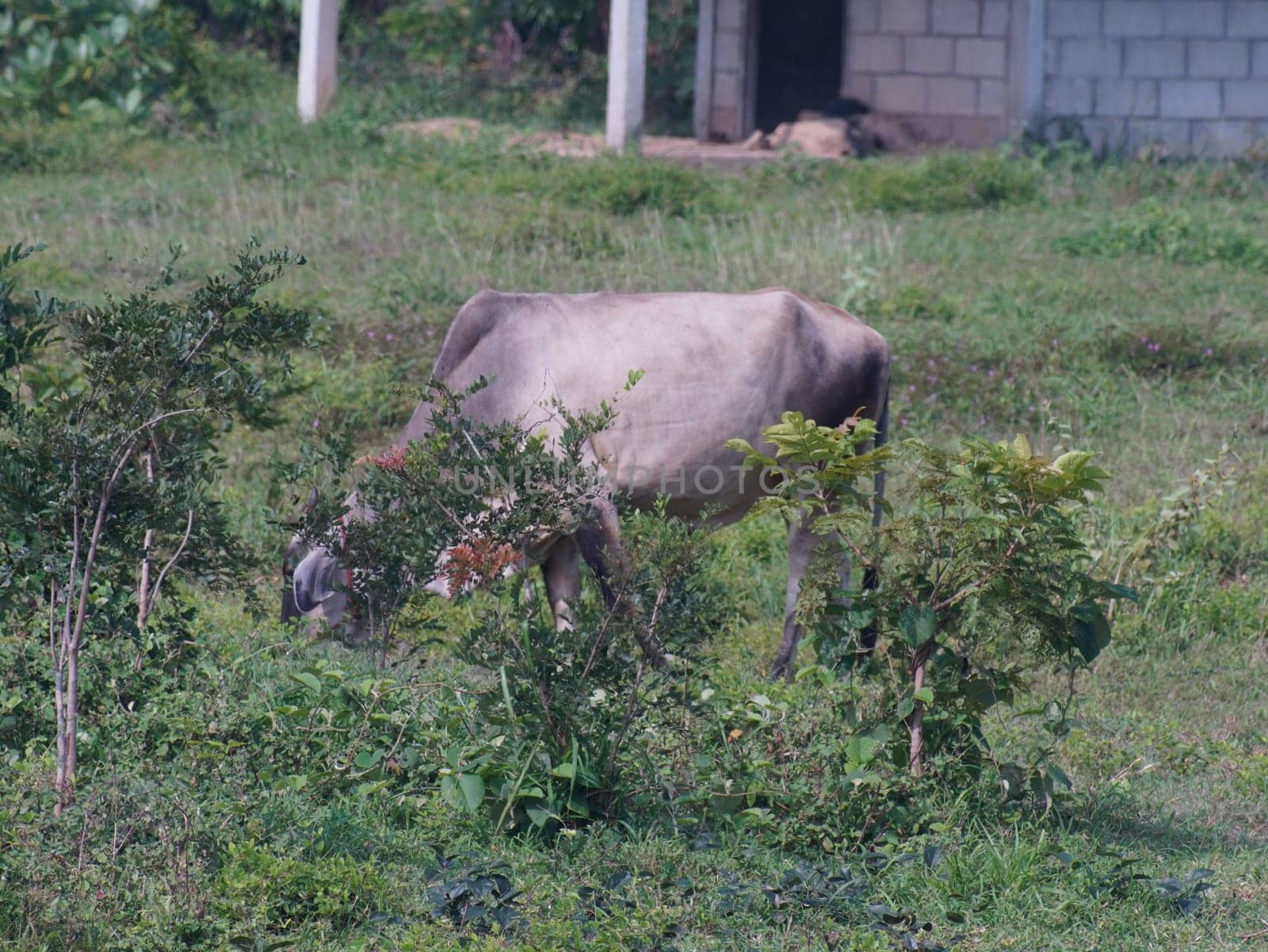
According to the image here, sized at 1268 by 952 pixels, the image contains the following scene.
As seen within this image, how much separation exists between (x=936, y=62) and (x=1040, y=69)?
1000mm

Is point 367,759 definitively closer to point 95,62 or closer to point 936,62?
point 95,62

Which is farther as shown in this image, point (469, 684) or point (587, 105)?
point (587, 105)

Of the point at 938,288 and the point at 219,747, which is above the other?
the point at 938,288

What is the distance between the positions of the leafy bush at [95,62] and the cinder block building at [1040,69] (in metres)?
4.70

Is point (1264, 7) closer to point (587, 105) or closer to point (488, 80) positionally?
point (587, 105)

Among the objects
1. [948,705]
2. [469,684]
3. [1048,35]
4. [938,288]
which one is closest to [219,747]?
[469,684]

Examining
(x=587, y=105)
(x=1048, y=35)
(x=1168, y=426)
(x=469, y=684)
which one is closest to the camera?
(x=469, y=684)

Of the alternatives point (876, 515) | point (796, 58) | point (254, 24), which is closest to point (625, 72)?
point (796, 58)

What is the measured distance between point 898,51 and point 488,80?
418 centimetres

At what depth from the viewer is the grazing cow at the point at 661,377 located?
5.75 metres

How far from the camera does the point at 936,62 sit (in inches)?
541

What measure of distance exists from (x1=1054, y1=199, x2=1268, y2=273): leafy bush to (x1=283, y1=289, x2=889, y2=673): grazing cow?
207 inches

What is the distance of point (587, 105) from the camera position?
14891 mm

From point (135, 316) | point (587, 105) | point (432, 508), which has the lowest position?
point (432, 508)
